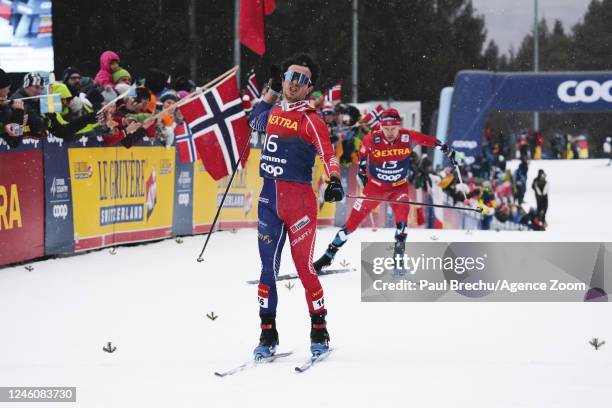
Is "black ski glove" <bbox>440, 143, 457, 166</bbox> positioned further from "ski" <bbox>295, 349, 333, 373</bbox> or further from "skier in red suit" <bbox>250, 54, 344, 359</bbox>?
"ski" <bbox>295, 349, 333, 373</bbox>

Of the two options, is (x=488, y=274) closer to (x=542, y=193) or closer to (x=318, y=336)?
(x=318, y=336)

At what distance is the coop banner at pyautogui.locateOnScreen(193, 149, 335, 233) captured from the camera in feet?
56.9

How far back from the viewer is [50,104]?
12.8m

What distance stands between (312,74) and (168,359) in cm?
247

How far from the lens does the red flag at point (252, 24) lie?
12164 millimetres

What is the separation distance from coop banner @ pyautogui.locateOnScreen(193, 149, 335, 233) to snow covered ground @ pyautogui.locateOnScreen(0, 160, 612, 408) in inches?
166

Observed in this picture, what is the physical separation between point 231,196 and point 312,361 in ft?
36.3

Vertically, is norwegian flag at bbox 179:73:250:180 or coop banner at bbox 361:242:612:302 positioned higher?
norwegian flag at bbox 179:73:250:180

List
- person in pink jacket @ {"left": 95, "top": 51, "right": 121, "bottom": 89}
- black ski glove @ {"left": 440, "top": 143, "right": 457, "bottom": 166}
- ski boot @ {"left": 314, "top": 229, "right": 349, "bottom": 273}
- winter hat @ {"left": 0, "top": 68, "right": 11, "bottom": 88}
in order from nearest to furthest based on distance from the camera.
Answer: winter hat @ {"left": 0, "top": 68, "right": 11, "bottom": 88}, black ski glove @ {"left": 440, "top": 143, "right": 457, "bottom": 166}, ski boot @ {"left": 314, "top": 229, "right": 349, "bottom": 273}, person in pink jacket @ {"left": 95, "top": 51, "right": 121, "bottom": 89}

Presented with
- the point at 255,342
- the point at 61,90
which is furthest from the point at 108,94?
the point at 255,342

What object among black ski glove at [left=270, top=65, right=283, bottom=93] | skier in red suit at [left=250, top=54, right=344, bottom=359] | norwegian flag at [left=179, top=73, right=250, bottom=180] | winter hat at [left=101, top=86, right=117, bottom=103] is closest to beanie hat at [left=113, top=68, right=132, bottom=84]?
winter hat at [left=101, top=86, right=117, bottom=103]

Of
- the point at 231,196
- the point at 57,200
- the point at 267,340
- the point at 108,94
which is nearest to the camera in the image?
the point at 267,340

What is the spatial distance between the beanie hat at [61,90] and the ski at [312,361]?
7004 millimetres

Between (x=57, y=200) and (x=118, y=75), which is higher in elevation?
(x=118, y=75)
